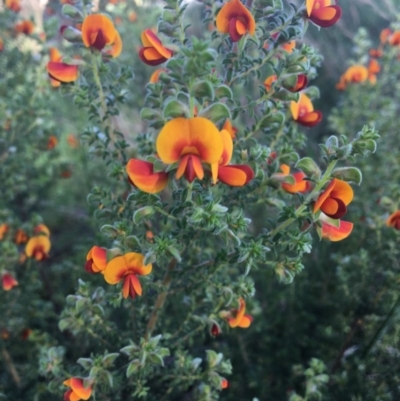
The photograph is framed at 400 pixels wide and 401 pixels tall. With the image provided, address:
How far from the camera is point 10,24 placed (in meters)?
2.34

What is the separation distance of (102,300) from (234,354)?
2.68ft

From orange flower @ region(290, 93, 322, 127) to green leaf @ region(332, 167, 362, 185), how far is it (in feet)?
0.97

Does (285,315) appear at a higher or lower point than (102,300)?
lower

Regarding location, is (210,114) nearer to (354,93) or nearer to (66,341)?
(66,341)

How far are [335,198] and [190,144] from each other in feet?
1.09

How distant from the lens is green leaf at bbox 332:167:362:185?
0.88 m

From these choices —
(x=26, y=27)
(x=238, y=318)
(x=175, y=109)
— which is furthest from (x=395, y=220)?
Result: (x=26, y=27)

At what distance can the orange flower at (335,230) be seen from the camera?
921mm

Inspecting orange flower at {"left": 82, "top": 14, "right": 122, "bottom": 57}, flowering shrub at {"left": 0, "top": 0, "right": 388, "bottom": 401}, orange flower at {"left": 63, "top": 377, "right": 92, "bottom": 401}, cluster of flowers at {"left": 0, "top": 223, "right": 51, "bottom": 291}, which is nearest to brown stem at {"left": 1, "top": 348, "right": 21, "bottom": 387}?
flowering shrub at {"left": 0, "top": 0, "right": 388, "bottom": 401}

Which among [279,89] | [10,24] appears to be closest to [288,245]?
[279,89]

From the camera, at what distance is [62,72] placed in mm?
1090

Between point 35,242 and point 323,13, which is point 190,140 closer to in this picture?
point 323,13

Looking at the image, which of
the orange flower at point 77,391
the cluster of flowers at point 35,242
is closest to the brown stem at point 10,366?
the cluster of flowers at point 35,242

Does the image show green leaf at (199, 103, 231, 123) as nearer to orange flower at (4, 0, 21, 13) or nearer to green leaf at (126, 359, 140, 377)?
green leaf at (126, 359, 140, 377)
